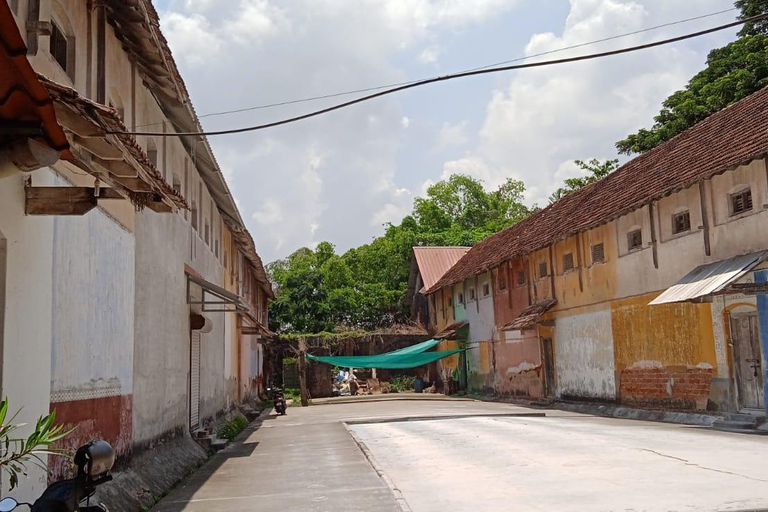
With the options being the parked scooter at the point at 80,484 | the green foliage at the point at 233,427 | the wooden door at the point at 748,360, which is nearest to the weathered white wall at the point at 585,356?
the wooden door at the point at 748,360

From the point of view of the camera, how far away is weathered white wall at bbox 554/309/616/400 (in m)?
21.8

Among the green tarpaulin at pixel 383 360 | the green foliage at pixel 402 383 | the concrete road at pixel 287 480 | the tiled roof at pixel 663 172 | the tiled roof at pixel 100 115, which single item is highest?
the tiled roof at pixel 663 172

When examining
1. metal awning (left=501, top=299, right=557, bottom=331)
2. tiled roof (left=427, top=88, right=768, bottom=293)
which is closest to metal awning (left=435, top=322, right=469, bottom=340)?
tiled roof (left=427, top=88, right=768, bottom=293)

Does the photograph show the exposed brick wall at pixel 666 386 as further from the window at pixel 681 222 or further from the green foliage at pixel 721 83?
the green foliage at pixel 721 83

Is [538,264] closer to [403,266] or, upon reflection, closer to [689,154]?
[689,154]

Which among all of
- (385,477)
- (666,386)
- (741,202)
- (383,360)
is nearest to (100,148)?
(385,477)

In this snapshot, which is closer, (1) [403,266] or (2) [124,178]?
(2) [124,178]

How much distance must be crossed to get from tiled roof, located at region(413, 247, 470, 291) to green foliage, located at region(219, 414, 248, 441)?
21.7 m

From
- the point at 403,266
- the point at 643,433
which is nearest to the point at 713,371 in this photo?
the point at 643,433

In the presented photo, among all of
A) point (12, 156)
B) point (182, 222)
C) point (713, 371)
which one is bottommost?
point (713, 371)

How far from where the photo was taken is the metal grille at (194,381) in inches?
600

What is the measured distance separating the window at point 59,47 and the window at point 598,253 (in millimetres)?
16911

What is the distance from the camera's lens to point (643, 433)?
14.3m

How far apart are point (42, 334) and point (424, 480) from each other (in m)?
5.04
